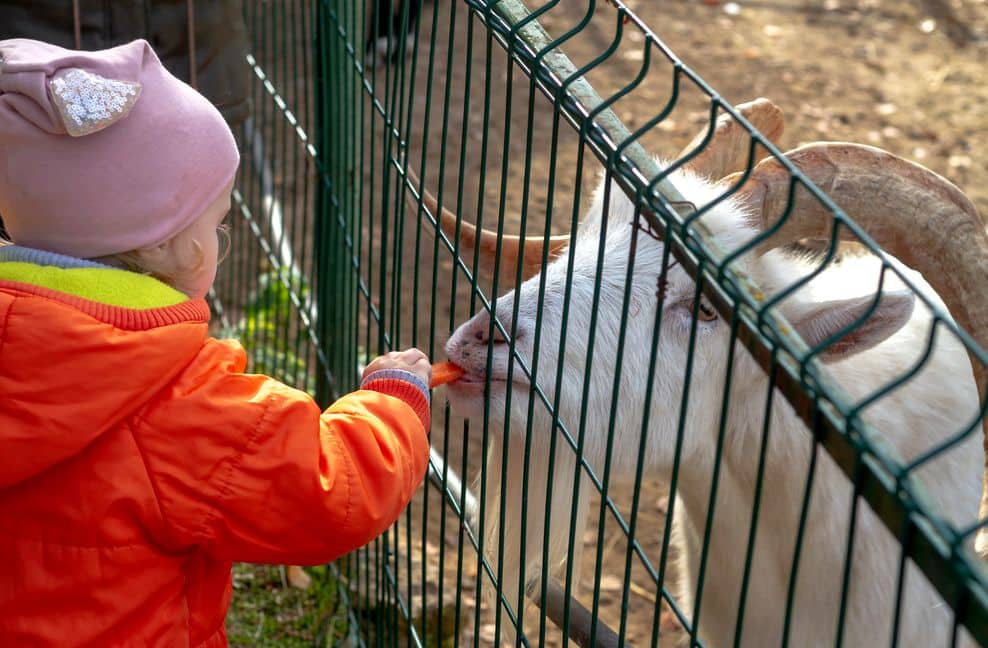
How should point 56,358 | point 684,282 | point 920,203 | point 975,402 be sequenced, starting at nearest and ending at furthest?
1. point 56,358
2. point 920,203
3. point 684,282
4. point 975,402

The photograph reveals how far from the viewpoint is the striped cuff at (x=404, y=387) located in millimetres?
2174

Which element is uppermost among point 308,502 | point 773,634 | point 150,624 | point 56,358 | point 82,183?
point 82,183

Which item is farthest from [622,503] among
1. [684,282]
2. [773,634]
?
[684,282]

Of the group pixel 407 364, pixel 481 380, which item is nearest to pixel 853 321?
pixel 481 380

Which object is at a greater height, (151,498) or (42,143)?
(42,143)

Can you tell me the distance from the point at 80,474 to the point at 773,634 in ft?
5.50

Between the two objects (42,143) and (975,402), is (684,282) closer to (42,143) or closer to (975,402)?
(975,402)

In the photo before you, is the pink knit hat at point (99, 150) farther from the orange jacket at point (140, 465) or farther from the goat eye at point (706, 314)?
the goat eye at point (706, 314)

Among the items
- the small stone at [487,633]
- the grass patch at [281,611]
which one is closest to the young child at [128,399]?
the grass patch at [281,611]

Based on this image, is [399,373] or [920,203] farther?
[920,203]

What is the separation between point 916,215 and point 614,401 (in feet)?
3.51

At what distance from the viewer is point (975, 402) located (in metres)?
2.88

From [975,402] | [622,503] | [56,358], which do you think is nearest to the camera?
[56,358]

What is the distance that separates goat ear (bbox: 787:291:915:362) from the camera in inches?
87.4
